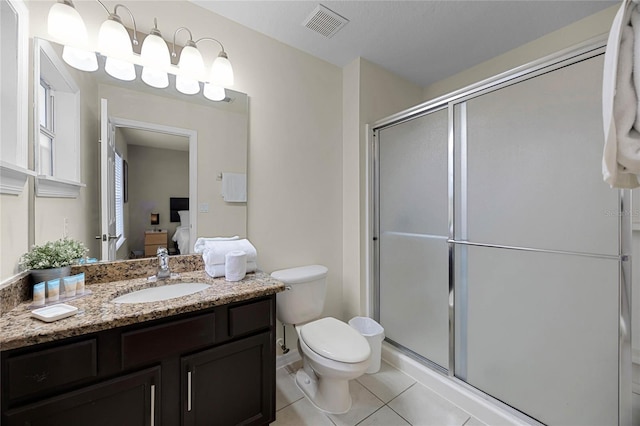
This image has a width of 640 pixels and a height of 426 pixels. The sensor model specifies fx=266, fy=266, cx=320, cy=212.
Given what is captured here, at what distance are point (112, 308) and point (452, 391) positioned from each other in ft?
Result: 6.20

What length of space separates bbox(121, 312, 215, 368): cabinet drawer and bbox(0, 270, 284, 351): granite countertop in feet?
0.20

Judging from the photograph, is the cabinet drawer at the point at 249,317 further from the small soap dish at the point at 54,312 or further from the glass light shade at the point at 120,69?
the glass light shade at the point at 120,69

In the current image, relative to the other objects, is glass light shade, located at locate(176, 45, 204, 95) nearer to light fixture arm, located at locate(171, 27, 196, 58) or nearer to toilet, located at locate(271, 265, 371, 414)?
light fixture arm, located at locate(171, 27, 196, 58)

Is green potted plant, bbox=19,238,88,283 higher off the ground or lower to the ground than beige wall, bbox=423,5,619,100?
lower

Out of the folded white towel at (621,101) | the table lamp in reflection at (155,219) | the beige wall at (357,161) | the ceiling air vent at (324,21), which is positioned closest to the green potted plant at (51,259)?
the table lamp in reflection at (155,219)

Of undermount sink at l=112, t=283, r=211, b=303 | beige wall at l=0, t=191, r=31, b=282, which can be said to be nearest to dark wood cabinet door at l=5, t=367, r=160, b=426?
undermount sink at l=112, t=283, r=211, b=303

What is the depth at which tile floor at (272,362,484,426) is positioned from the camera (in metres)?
1.52

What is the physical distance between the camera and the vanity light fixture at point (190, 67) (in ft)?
5.01

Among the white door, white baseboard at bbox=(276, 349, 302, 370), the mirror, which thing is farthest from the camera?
white baseboard at bbox=(276, 349, 302, 370)

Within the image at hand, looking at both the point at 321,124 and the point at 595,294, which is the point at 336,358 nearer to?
the point at 595,294

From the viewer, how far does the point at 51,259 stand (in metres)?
1.12

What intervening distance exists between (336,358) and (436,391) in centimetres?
83

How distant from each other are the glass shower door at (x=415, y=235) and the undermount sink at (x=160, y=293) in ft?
4.59

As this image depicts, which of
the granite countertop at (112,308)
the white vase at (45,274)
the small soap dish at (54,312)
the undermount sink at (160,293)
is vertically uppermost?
the white vase at (45,274)
